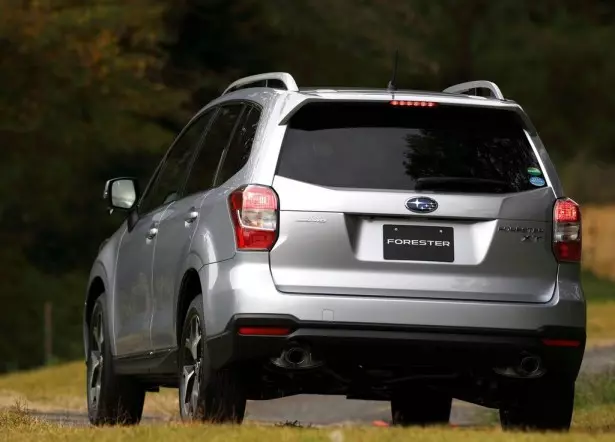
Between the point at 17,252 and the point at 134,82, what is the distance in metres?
5.39

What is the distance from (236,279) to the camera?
372 inches

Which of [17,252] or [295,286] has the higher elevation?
[295,286]

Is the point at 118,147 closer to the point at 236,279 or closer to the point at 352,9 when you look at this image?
the point at 352,9

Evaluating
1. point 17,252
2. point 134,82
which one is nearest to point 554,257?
point 134,82

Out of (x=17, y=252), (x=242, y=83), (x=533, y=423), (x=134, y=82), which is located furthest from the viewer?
(x=17, y=252)

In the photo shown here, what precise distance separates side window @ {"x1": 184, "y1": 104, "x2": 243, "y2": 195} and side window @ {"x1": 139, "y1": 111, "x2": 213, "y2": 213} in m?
0.13

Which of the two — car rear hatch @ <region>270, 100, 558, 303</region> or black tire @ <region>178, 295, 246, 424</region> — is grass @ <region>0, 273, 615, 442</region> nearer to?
black tire @ <region>178, 295, 246, 424</region>

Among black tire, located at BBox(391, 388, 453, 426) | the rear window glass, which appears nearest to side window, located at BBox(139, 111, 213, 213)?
the rear window glass

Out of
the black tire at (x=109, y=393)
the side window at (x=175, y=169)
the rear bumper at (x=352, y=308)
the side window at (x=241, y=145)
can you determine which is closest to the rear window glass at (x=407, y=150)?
the side window at (x=241, y=145)

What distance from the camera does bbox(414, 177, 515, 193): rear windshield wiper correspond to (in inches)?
378

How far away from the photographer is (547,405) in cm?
1000

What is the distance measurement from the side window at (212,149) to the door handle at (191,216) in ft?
0.44

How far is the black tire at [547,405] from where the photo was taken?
993 centimetres

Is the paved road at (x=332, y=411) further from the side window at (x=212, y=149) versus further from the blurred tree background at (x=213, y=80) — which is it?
the blurred tree background at (x=213, y=80)
